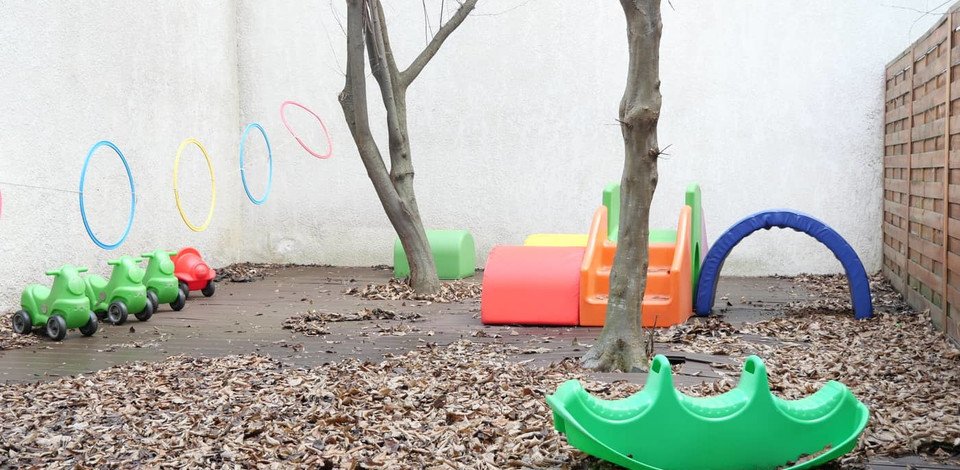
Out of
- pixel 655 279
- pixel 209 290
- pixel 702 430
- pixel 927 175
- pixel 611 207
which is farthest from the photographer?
pixel 209 290

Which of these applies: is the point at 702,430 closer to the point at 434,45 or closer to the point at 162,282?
the point at 162,282

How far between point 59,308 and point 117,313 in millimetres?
616

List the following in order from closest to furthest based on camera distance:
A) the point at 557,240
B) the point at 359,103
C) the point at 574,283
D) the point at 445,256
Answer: the point at 574,283
the point at 359,103
the point at 557,240
the point at 445,256

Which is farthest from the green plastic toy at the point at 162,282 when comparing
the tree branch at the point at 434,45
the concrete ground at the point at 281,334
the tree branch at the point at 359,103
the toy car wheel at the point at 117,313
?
the tree branch at the point at 434,45

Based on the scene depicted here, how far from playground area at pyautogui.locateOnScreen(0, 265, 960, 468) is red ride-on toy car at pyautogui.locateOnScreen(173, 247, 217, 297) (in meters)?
0.81

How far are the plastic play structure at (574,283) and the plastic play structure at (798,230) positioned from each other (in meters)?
0.13

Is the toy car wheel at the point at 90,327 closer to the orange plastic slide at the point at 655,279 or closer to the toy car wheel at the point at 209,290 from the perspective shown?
the toy car wheel at the point at 209,290

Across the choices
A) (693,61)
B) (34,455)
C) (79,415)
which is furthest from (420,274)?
(34,455)

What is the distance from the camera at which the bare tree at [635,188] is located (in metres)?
4.65

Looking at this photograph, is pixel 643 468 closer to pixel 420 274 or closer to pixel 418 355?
pixel 418 355

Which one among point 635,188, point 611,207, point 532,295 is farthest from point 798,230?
point 635,188

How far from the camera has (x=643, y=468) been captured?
9.95 ft

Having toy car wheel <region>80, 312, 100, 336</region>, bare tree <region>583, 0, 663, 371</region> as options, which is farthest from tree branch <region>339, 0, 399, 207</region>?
bare tree <region>583, 0, 663, 371</region>

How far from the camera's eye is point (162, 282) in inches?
289
